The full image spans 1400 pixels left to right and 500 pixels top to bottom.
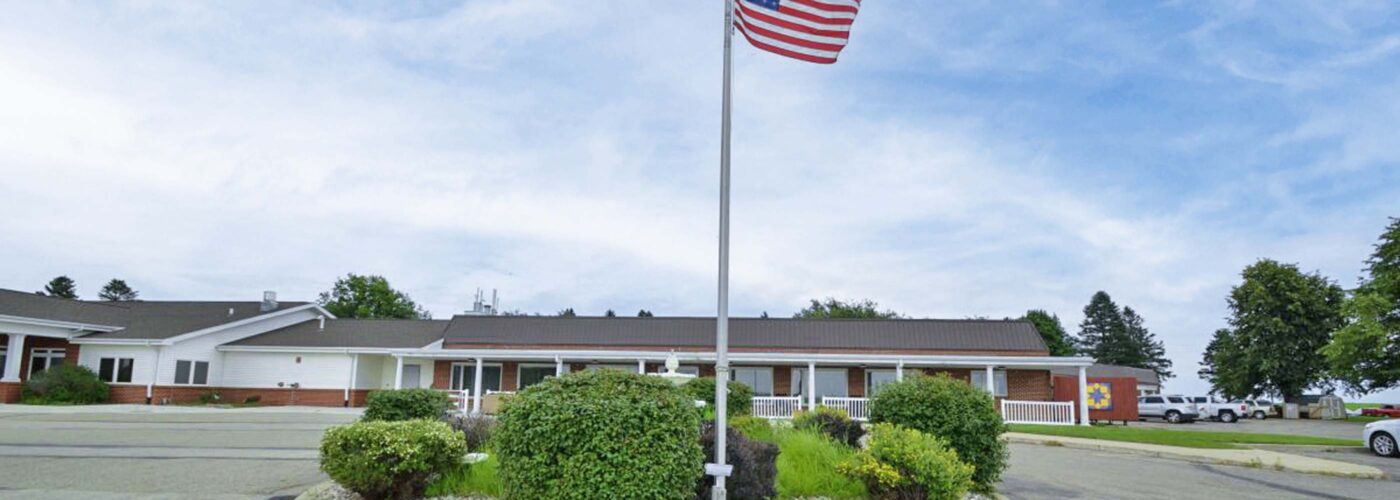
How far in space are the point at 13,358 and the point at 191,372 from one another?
5.70 metres

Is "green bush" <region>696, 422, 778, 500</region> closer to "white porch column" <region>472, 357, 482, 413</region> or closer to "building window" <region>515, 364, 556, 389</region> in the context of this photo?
"white porch column" <region>472, 357, 482, 413</region>

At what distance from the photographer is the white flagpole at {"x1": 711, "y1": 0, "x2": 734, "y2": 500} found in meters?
7.09

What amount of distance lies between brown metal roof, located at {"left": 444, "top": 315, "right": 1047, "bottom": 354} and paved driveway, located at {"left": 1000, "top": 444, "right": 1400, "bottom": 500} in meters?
15.8

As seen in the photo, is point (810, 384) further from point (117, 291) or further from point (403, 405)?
point (117, 291)

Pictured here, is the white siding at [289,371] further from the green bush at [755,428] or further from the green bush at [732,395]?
the green bush at [755,428]

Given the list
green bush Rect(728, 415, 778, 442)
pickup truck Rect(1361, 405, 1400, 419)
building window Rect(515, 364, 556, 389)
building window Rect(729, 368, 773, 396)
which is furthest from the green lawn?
pickup truck Rect(1361, 405, 1400, 419)

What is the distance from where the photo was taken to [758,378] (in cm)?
3112

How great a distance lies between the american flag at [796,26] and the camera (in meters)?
7.97

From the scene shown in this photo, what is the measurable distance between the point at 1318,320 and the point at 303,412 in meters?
53.9

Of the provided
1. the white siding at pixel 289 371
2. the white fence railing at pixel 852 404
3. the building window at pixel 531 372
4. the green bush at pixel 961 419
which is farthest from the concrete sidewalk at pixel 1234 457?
the white siding at pixel 289 371

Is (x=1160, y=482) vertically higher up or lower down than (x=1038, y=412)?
lower down

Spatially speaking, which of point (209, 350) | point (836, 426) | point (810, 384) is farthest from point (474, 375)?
point (836, 426)

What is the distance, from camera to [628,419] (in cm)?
653

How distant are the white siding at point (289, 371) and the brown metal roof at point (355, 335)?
1.79 feet
